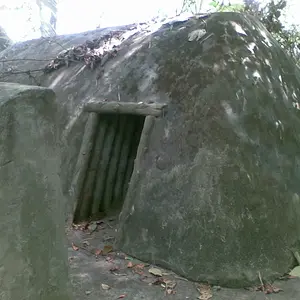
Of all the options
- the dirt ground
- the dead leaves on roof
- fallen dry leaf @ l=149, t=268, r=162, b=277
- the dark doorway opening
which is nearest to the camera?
the dirt ground

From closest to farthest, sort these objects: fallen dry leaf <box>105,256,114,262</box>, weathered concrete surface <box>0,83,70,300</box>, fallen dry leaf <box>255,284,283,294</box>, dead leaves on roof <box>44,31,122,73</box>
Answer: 1. weathered concrete surface <box>0,83,70,300</box>
2. fallen dry leaf <box>255,284,283,294</box>
3. fallen dry leaf <box>105,256,114,262</box>
4. dead leaves on roof <box>44,31,122,73</box>

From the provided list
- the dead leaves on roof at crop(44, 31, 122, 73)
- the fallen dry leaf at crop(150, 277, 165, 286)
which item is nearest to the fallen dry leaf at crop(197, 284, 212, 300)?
the fallen dry leaf at crop(150, 277, 165, 286)

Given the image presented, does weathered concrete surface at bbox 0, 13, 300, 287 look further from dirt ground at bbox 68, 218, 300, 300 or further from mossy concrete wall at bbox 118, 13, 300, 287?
dirt ground at bbox 68, 218, 300, 300

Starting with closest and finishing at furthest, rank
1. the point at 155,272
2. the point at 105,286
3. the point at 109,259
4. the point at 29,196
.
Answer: the point at 29,196 → the point at 105,286 → the point at 155,272 → the point at 109,259

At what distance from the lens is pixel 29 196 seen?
8.53 ft

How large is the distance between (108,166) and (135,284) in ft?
7.03

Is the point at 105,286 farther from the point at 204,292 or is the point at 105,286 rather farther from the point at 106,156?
the point at 106,156

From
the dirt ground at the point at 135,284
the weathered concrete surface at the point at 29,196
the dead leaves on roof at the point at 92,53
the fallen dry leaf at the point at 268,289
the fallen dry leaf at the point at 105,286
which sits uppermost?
the dead leaves on roof at the point at 92,53

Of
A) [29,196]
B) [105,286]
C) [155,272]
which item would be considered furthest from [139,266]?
[29,196]

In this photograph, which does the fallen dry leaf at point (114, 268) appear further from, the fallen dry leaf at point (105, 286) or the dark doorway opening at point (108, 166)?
the dark doorway opening at point (108, 166)

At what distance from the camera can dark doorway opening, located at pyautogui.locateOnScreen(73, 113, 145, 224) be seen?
5579 mm

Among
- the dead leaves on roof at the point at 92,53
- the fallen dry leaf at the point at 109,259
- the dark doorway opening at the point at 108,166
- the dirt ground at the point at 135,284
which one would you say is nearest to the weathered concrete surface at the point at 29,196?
the dirt ground at the point at 135,284

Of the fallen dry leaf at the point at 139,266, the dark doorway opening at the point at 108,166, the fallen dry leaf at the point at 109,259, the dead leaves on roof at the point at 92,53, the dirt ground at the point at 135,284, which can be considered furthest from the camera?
the dead leaves on roof at the point at 92,53

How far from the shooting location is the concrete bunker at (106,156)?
17.9 ft
